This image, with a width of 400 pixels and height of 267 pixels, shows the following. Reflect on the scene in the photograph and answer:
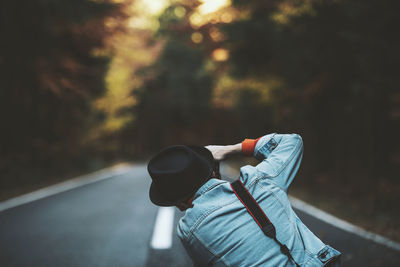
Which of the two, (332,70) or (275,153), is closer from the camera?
(275,153)

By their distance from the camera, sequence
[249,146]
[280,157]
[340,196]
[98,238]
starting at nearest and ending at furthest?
[280,157], [249,146], [98,238], [340,196]

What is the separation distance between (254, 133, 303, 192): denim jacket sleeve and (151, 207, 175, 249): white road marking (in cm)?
289

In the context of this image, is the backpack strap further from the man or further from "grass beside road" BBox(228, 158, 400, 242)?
"grass beside road" BBox(228, 158, 400, 242)

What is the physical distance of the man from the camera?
5.67 feet

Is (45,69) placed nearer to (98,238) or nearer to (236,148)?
(98,238)

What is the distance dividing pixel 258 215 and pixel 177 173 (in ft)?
1.58

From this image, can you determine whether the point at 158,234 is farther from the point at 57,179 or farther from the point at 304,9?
the point at 57,179

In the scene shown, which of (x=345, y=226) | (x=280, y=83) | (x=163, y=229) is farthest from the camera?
(x=280, y=83)

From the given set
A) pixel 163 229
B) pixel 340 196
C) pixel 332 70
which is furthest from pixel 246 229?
pixel 332 70

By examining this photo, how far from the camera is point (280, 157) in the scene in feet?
6.68

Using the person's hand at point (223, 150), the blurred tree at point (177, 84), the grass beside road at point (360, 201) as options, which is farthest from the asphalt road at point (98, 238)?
the blurred tree at point (177, 84)

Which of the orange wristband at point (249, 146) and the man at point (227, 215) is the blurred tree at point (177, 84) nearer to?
the orange wristband at point (249, 146)

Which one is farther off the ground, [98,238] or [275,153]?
[275,153]

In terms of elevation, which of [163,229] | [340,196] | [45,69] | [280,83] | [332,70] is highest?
[45,69]
